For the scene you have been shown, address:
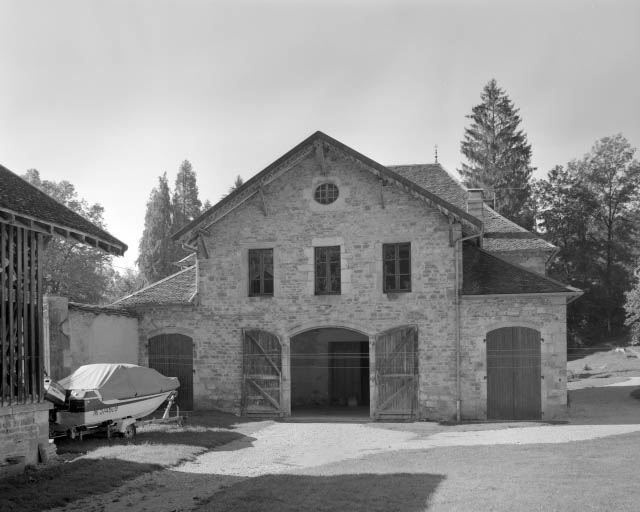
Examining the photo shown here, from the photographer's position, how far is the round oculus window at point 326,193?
69.6 ft

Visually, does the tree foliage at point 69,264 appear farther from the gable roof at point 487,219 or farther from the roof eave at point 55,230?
the roof eave at point 55,230

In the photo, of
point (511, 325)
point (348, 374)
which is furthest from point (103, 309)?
point (511, 325)

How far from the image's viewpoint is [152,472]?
12.3 m

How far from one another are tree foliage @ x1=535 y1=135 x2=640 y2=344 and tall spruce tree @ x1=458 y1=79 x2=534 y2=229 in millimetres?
4723

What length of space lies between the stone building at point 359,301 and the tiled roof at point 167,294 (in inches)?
2.6

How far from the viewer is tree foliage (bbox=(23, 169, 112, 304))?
4216 cm

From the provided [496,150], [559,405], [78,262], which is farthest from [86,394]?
[496,150]

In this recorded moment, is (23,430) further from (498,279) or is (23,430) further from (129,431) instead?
(498,279)

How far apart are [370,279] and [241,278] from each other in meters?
3.85

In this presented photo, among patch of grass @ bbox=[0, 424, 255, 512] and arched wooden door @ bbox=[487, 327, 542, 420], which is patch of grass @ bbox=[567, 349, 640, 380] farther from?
patch of grass @ bbox=[0, 424, 255, 512]

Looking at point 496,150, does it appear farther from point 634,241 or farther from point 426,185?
point 426,185

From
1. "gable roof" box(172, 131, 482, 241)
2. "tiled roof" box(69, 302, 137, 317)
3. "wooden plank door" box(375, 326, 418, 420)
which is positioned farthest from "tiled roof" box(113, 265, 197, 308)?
"wooden plank door" box(375, 326, 418, 420)

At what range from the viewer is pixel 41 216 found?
38.4 feet

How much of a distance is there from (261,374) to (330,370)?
443cm
